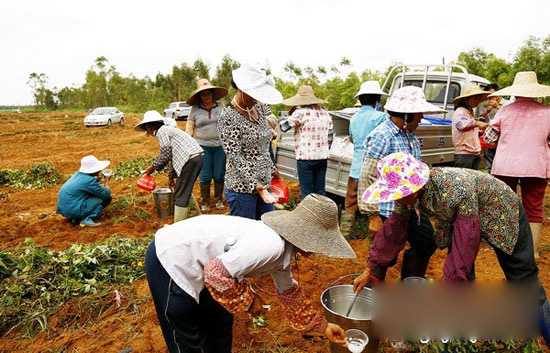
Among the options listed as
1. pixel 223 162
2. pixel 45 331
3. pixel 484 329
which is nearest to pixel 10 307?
pixel 45 331

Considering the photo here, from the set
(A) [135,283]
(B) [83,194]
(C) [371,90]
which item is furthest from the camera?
(B) [83,194]

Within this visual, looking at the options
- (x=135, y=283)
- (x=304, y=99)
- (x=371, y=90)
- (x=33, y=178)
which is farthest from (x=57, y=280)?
(x=33, y=178)

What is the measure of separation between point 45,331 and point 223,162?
297cm

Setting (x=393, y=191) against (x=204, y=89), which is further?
(x=204, y=89)

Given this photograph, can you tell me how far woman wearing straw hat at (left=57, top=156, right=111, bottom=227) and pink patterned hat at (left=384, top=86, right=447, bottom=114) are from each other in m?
3.76

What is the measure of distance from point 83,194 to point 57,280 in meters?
1.92

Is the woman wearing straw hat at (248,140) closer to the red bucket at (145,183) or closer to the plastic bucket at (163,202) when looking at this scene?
the red bucket at (145,183)

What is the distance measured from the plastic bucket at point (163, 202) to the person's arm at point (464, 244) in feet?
13.1

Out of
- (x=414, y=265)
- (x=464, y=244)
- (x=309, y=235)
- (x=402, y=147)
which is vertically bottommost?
(x=414, y=265)

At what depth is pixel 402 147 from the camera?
2.64 meters

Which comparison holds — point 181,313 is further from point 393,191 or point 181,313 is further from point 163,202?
point 163,202

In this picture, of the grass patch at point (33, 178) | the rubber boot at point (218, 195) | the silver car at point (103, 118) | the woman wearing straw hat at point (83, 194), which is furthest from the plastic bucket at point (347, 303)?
the silver car at point (103, 118)

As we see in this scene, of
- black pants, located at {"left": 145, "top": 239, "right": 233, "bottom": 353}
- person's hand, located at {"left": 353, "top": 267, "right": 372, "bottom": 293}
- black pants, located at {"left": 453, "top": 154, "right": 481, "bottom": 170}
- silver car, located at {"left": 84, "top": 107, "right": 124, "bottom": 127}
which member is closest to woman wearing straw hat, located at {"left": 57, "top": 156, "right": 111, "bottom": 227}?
black pants, located at {"left": 145, "top": 239, "right": 233, "bottom": 353}

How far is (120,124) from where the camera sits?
838 inches
